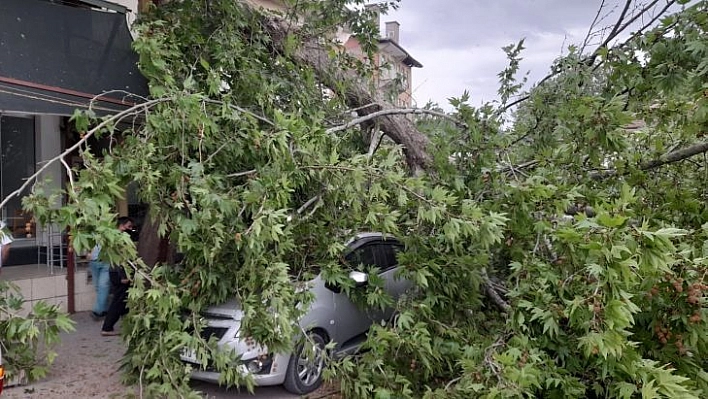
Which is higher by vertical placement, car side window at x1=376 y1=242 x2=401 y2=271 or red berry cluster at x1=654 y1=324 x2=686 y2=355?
car side window at x1=376 y1=242 x2=401 y2=271

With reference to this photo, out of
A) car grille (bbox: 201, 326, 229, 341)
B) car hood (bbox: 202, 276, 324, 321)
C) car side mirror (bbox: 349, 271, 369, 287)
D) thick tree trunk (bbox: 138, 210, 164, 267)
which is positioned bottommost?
car grille (bbox: 201, 326, 229, 341)

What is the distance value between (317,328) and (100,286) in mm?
4001

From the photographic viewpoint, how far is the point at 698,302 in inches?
152

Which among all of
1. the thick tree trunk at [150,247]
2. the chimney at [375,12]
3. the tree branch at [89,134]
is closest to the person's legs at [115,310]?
the thick tree trunk at [150,247]

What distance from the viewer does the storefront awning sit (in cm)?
583

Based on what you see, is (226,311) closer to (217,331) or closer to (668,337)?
(217,331)

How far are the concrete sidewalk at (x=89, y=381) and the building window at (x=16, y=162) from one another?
295 centimetres

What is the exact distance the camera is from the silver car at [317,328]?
5312 millimetres

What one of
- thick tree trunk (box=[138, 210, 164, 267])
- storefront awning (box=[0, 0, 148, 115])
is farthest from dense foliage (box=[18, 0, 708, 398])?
thick tree trunk (box=[138, 210, 164, 267])

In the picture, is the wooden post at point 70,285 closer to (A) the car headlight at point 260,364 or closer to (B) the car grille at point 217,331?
(B) the car grille at point 217,331

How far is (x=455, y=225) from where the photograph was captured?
432cm

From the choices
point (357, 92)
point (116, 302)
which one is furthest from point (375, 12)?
point (116, 302)

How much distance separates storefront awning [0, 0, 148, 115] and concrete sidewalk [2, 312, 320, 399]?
108 inches

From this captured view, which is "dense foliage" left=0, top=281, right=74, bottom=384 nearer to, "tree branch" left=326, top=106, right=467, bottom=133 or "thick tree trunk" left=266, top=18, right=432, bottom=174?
"tree branch" left=326, top=106, right=467, bottom=133
